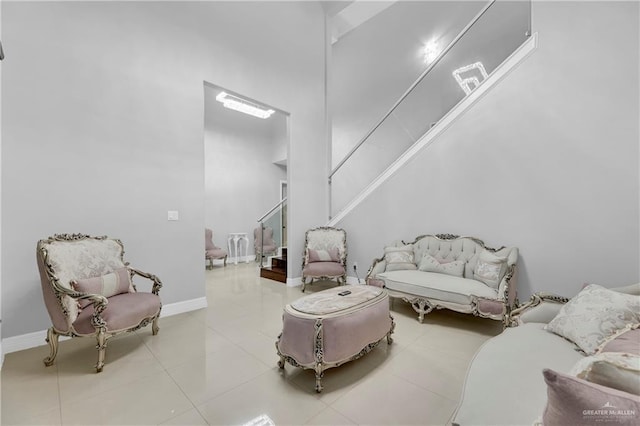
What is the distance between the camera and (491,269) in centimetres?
309

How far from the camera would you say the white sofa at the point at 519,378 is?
1087 millimetres

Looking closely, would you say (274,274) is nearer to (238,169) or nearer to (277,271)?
(277,271)

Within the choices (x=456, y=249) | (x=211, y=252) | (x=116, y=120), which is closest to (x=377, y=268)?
(x=456, y=249)

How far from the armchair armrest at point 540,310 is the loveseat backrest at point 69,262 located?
12.5 ft

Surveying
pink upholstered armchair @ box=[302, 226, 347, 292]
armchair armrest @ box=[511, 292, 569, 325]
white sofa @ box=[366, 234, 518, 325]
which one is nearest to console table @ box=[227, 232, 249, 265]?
pink upholstered armchair @ box=[302, 226, 347, 292]

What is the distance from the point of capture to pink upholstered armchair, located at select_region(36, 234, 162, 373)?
2229 mm

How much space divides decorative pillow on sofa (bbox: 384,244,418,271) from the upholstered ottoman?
59.4 inches

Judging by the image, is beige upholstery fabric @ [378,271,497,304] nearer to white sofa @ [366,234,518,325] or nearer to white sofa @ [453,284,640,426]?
white sofa @ [366,234,518,325]

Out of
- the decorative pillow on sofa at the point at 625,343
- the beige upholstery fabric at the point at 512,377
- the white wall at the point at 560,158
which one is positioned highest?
the white wall at the point at 560,158

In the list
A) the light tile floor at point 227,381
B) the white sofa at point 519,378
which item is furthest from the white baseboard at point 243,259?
the white sofa at point 519,378

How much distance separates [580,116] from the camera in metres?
2.98

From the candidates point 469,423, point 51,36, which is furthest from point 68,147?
point 469,423

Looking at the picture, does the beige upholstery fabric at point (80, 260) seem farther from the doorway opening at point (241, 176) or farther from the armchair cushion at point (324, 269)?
the doorway opening at point (241, 176)

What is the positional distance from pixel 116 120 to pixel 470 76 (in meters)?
5.15
